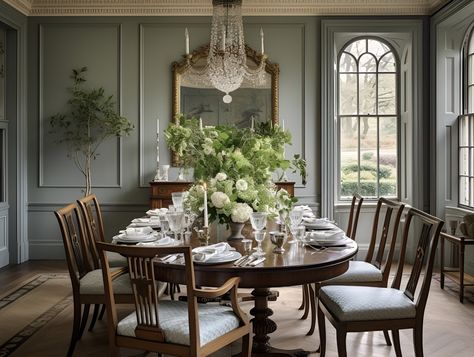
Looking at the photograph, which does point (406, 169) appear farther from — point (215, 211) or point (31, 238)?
point (31, 238)

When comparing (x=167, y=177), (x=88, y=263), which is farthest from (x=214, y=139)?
(x=167, y=177)

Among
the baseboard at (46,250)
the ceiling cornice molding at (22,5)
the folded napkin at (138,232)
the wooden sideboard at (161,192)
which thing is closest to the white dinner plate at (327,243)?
the folded napkin at (138,232)

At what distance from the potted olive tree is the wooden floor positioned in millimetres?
2451

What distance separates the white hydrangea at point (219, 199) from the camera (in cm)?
311

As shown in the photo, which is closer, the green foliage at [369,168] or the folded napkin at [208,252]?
the folded napkin at [208,252]

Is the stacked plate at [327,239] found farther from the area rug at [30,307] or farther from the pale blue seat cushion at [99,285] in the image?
the area rug at [30,307]

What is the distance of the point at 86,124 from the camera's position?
638 centimetres

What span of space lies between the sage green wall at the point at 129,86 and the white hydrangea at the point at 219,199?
11.3 feet

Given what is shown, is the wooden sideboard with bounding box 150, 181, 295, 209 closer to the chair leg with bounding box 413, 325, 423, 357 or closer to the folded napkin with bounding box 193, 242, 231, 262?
the folded napkin with bounding box 193, 242, 231, 262

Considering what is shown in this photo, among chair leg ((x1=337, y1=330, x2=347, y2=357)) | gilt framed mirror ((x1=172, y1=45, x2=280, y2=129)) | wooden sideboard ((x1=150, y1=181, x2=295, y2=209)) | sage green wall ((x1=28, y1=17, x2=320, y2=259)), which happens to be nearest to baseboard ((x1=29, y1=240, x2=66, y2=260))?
sage green wall ((x1=28, y1=17, x2=320, y2=259))

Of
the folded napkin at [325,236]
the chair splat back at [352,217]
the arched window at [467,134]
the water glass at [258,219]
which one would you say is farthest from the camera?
the arched window at [467,134]

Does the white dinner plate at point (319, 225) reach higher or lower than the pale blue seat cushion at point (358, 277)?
higher

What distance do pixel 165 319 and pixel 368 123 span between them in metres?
4.87

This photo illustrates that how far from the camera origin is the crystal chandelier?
449 centimetres
